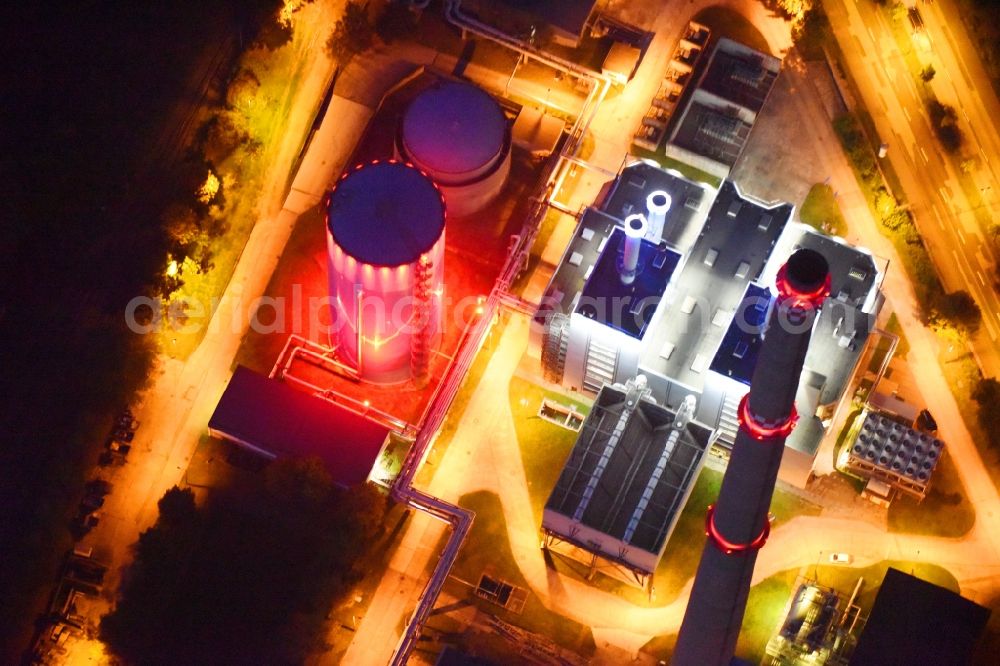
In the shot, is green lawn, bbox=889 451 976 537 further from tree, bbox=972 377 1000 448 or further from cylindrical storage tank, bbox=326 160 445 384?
cylindrical storage tank, bbox=326 160 445 384

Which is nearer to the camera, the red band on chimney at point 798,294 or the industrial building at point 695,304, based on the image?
the red band on chimney at point 798,294

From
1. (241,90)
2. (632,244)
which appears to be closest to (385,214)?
(632,244)

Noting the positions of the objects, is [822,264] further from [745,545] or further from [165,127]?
[165,127]

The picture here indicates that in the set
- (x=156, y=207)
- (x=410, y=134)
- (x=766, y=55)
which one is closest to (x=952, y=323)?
(x=766, y=55)

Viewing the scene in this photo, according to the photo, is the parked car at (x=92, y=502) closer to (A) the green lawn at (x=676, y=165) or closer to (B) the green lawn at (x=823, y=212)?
(A) the green lawn at (x=676, y=165)

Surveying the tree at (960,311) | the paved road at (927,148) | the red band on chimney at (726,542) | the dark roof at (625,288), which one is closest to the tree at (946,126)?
the paved road at (927,148)

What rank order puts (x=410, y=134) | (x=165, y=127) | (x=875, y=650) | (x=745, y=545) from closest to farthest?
(x=745, y=545)
(x=875, y=650)
(x=410, y=134)
(x=165, y=127)

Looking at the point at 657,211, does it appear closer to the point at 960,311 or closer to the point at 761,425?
the point at 761,425
